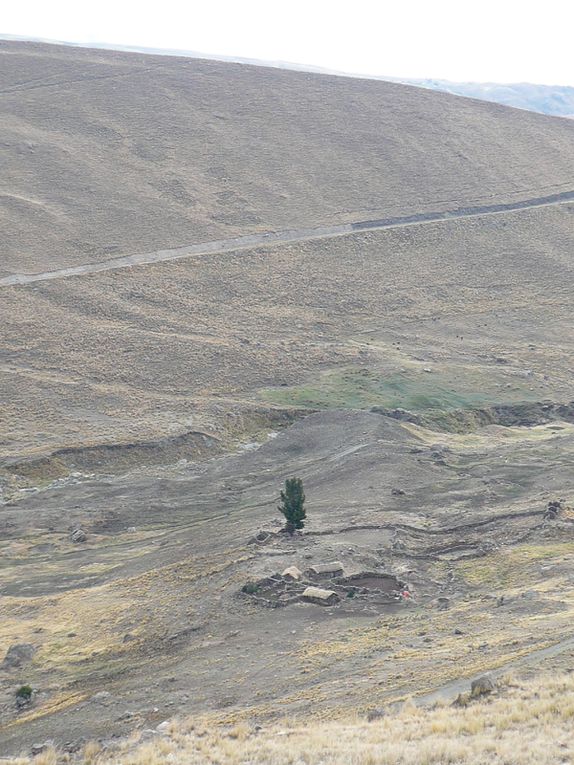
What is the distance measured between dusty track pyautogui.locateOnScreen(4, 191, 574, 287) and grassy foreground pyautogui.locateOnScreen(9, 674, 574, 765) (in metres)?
57.1

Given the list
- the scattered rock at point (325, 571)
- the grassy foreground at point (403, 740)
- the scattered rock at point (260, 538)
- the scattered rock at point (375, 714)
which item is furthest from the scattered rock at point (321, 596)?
the scattered rock at point (375, 714)

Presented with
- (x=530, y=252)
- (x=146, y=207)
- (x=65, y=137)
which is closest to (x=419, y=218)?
(x=530, y=252)

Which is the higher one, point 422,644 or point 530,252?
point 530,252

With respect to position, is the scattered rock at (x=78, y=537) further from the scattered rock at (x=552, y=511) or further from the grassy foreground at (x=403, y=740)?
the grassy foreground at (x=403, y=740)

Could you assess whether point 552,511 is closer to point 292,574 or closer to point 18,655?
point 292,574

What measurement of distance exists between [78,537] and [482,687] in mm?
23475

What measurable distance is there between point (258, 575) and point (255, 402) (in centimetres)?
2745

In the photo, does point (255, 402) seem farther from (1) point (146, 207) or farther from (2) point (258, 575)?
(1) point (146, 207)

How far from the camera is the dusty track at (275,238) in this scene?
76.4 metres

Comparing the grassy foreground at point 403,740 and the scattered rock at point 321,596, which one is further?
the scattered rock at point 321,596

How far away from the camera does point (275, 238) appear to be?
85812 mm

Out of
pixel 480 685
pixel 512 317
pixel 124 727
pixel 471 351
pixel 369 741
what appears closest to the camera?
pixel 369 741

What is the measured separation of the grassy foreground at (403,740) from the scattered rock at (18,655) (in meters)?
7.38

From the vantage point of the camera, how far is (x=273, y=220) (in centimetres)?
8881
